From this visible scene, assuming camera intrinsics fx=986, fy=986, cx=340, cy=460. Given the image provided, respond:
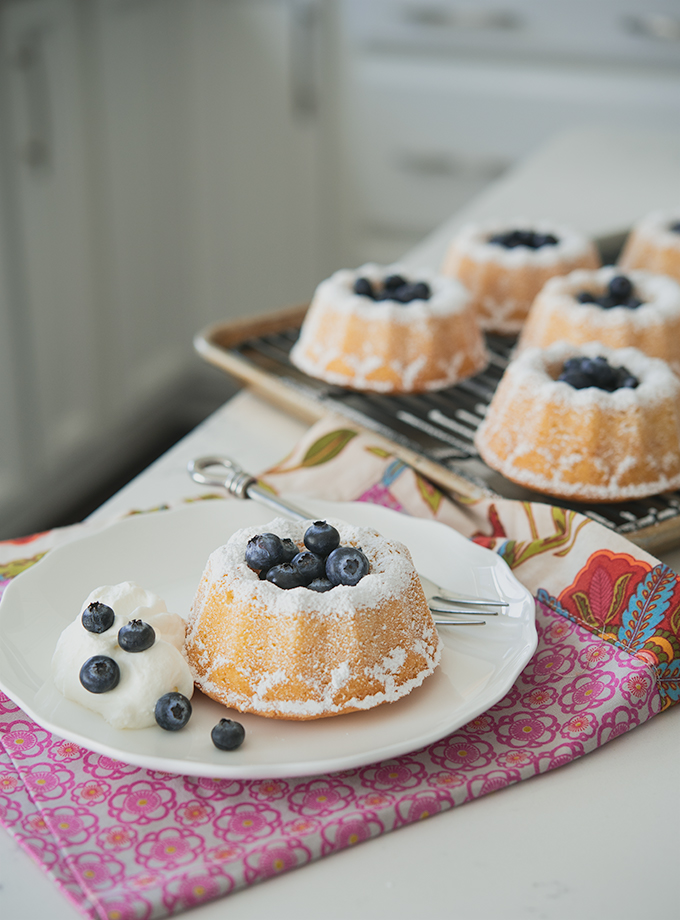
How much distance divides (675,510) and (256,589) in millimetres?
576

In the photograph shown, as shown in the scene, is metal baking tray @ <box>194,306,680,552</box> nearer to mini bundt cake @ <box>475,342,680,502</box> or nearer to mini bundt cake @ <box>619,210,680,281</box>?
mini bundt cake @ <box>475,342,680,502</box>

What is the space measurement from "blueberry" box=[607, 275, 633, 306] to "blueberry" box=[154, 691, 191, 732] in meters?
1.03

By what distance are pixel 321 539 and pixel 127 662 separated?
194 millimetres

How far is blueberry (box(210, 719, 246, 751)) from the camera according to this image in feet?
2.48

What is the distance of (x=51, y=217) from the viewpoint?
2.79 meters

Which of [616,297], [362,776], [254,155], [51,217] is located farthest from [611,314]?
[254,155]

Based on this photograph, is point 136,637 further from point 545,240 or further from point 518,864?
point 545,240

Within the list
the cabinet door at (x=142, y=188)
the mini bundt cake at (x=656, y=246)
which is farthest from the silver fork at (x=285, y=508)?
the cabinet door at (x=142, y=188)

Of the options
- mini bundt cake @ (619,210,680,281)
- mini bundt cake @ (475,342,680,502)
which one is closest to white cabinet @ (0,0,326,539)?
mini bundt cake @ (619,210,680,281)

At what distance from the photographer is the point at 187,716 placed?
78 centimetres

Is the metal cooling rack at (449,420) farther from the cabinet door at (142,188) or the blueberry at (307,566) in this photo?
the cabinet door at (142,188)

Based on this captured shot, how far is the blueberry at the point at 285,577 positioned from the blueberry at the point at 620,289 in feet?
2.91

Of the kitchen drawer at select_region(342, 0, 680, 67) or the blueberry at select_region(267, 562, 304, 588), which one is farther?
the kitchen drawer at select_region(342, 0, 680, 67)

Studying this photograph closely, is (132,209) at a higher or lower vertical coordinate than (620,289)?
lower
